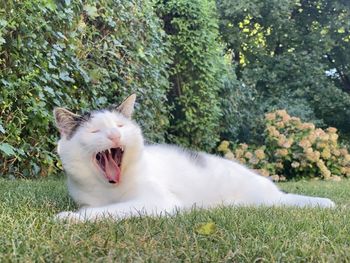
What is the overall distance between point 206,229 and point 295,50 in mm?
11954

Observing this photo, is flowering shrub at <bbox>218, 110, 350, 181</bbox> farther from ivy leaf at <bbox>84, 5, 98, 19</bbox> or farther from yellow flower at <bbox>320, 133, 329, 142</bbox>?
ivy leaf at <bbox>84, 5, 98, 19</bbox>

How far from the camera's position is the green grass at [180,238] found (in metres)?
1.29

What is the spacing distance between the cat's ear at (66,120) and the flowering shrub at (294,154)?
459cm

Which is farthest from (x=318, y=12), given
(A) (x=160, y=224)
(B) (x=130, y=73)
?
(A) (x=160, y=224)

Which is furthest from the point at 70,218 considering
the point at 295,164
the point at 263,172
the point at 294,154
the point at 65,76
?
the point at 294,154

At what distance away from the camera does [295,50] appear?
1278cm

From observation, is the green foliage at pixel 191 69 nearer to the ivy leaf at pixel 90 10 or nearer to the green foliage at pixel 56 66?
the green foliage at pixel 56 66

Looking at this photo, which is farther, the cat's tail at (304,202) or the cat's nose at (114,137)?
the cat's tail at (304,202)

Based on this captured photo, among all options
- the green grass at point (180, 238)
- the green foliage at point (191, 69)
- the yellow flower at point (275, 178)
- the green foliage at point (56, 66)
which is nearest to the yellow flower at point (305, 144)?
the yellow flower at point (275, 178)

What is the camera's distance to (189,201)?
237cm

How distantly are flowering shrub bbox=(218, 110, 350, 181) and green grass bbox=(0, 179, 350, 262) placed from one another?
186 inches

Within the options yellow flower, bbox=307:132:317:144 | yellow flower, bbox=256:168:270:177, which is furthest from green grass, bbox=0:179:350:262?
yellow flower, bbox=307:132:317:144

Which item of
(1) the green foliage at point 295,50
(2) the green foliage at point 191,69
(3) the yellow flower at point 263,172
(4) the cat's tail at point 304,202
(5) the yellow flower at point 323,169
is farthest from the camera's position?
(1) the green foliage at point 295,50

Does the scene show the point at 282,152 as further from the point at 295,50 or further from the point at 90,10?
the point at 295,50
